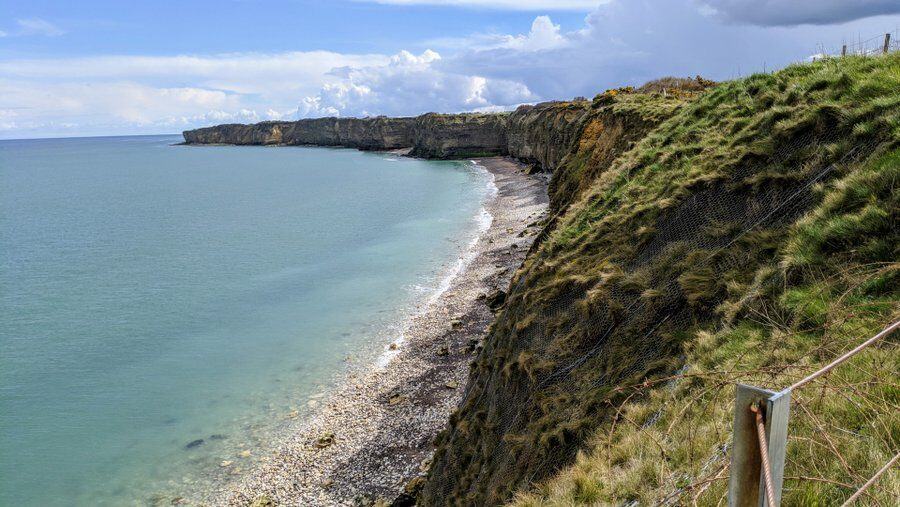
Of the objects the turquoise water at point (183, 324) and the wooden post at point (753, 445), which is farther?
the turquoise water at point (183, 324)

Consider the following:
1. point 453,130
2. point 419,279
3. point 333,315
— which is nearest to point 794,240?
point 333,315

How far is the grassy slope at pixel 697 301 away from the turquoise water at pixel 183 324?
45.9ft

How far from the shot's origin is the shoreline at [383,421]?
19.4 meters

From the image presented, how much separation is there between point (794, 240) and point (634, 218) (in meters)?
4.84

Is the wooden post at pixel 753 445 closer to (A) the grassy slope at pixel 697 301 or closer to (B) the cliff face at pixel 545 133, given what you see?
(A) the grassy slope at pixel 697 301

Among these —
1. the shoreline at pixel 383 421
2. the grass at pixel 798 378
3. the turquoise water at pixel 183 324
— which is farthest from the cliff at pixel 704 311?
the turquoise water at pixel 183 324

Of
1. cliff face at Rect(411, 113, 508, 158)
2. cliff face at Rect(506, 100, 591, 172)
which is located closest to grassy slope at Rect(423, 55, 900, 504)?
cliff face at Rect(506, 100, 591, 172)

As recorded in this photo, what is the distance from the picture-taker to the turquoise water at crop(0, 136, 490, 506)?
22.7 metres

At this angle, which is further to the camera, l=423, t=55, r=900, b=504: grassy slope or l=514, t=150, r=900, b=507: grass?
l=423, t=55, r=900, b=504: grassy slope

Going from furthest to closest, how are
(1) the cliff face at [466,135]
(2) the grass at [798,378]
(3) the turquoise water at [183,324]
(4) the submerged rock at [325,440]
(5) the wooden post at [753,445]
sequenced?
(1) the cliff face at [466,135] → (3) the turquoise water at [183,324] → (4) the submerged rock at [325,440] → (2) the grass at [798,378] → (5) the wooden post at [753,445]

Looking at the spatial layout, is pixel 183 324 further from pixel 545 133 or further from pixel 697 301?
pixel 545 133

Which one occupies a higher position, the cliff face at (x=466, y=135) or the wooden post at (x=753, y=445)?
the cliff face at (x=466, y=135)

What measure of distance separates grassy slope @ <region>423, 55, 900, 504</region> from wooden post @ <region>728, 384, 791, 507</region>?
7.79 feet

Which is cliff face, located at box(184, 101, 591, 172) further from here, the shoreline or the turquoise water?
the shoreline
